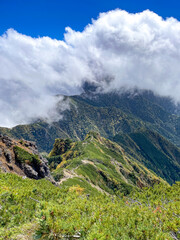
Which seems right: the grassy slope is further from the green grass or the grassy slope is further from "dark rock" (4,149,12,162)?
the green grass

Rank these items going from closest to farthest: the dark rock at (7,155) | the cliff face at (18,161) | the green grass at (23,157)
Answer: the cliff face at (18,161)
the dark rock at (7,155)
the green grass at (23,157)

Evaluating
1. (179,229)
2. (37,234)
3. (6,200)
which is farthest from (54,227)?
(179,229)

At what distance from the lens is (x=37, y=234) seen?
16125 mm

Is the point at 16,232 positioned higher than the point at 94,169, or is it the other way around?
the point at 94,169

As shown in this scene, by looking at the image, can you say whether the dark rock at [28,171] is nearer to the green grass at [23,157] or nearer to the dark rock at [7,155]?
the green grass at [23,157]

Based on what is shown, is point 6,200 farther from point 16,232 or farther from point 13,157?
point 13,157

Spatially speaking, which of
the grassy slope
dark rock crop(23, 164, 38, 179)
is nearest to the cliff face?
dark rock crop(23, 164, 38, 179)

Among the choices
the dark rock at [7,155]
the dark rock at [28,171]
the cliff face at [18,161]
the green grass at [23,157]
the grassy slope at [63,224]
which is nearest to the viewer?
the grassy slope at [63,224]

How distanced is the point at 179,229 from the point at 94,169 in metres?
179

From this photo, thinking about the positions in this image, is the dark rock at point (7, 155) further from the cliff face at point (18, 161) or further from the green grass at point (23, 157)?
the green grass at point (23, 157)

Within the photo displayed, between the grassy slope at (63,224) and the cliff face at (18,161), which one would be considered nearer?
the grassy slope at (63,224)

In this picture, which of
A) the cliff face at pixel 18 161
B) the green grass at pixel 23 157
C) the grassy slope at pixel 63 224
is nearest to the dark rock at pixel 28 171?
the cliff face at pixel 18 161

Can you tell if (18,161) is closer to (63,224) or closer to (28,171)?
(28,171)

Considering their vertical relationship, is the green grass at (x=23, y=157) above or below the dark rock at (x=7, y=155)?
above
